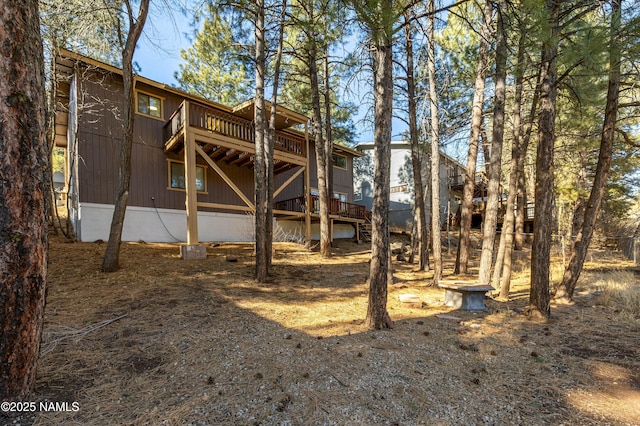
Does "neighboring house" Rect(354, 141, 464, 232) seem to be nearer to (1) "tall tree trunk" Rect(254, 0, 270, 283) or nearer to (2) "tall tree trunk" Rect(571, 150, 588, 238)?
(2) "tall tree trunk" Rect(571, 150, 588, 238)

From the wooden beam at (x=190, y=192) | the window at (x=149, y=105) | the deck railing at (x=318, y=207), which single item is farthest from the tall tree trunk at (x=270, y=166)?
the window at (x=149, y=105)

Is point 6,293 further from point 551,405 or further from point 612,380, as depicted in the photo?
point 612,380

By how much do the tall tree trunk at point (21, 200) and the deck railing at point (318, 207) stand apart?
11.0 m

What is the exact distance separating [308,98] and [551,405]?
13.6 m

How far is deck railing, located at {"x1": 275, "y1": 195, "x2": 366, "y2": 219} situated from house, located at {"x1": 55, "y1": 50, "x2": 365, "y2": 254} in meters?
0.76

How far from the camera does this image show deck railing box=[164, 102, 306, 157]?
9117 mm

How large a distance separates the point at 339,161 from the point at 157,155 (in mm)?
10146

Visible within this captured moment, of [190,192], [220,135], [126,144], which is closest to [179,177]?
[220,135]

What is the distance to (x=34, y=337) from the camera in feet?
7.15

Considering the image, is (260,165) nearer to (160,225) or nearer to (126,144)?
(126,144)

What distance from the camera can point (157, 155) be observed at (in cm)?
1057

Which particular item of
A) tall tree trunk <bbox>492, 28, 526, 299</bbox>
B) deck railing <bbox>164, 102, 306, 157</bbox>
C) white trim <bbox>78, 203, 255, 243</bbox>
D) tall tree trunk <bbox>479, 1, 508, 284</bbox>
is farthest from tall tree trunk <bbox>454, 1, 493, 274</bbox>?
white trim <bbox>78, 203, 255, 243</bbox>

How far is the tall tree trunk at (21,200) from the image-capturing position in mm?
2021

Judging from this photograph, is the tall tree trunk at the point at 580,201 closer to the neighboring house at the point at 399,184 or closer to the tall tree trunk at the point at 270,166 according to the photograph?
the neighboring house at the point at 399,184
